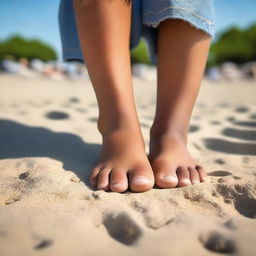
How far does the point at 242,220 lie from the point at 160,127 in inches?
18.9

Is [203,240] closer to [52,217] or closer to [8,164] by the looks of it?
[52,217]

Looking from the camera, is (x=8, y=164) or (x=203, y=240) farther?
(x=8, y=164)

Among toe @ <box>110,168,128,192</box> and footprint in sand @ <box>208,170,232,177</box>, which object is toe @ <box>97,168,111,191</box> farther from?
footprint in sand @ <box>208,170,232,177</box>

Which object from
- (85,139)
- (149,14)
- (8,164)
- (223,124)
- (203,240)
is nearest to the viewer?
(203,240)

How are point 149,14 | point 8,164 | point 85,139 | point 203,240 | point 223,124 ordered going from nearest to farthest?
point 203,240, point 8,164, point 149,14, point 85,139, point 223,124

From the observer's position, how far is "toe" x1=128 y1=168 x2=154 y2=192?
33.7 inches

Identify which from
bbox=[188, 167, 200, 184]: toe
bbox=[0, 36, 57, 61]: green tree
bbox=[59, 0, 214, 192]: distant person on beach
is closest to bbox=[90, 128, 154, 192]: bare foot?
bbox=[59, 0, 214, 192]: distant person on beach

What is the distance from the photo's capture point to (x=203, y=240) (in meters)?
0.63

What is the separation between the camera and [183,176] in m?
0.92

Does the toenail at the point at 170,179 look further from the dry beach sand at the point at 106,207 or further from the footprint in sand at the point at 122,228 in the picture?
the footprint in sand at the point at 122,228

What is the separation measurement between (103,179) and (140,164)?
126 millimetres

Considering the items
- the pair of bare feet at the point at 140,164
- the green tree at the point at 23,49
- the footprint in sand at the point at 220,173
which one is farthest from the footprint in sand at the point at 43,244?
the green tree at the point at 23,49

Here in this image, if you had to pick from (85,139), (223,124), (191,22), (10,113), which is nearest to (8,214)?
(85,139)

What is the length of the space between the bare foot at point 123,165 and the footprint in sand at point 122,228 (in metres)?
0.17
